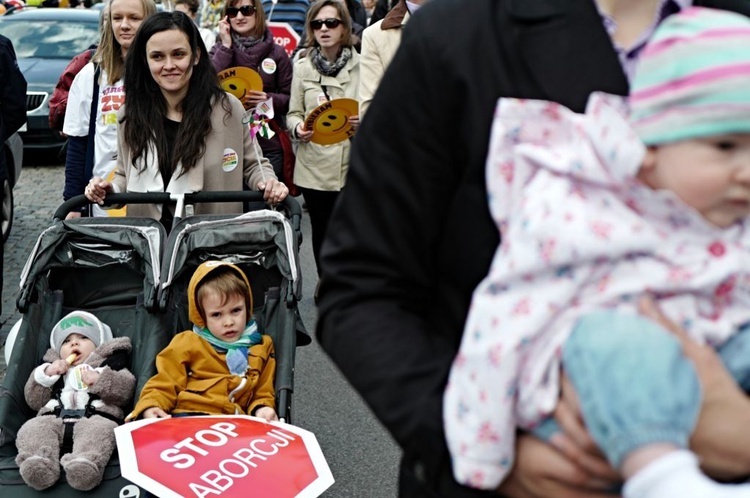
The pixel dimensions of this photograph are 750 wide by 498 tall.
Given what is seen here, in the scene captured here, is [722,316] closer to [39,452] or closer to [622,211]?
[622,211]

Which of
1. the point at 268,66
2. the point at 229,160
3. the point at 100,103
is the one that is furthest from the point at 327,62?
the point at 229,160

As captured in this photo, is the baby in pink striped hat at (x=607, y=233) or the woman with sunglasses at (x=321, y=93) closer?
the baby in pink striped hat at (x=607, y=233)

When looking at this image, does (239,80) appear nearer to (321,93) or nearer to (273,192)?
(321,93)

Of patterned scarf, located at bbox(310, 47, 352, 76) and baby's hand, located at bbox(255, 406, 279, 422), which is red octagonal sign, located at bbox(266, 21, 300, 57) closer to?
patterned scarf, located at bbox(310, 47, 352, 76)

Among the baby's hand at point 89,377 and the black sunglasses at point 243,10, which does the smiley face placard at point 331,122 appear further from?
the baby's hand at point 89,377

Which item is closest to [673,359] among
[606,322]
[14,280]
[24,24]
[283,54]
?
[606,322]

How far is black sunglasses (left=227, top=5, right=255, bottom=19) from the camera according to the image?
7.77 meters

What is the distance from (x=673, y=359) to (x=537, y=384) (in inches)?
6.3

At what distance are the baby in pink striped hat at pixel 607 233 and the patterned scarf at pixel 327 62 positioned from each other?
6047 millimetres

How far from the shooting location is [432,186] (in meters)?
1.41

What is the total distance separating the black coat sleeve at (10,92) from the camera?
21.6 feet

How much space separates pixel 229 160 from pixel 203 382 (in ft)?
4.70

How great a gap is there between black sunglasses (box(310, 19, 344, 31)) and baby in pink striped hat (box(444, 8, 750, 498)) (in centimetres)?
613

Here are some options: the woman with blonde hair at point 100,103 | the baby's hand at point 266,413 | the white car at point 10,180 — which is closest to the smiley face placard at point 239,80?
the woman with blonde hair at point 100,103
